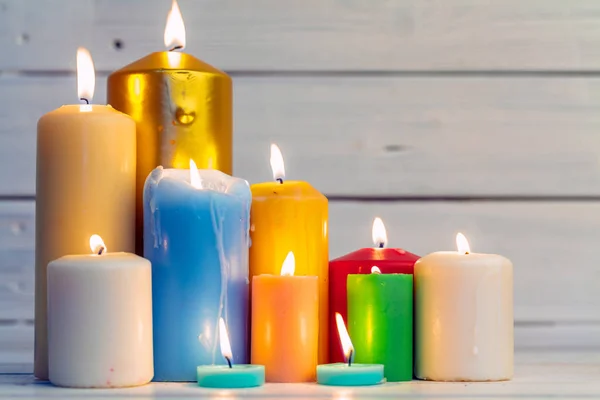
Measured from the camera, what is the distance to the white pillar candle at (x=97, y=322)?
59 centimetres

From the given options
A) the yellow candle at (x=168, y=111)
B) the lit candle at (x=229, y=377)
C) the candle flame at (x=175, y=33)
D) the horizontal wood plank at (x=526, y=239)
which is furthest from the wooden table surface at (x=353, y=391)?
the horizontal wood plank at (x=526, y=239)

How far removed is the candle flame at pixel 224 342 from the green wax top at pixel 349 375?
6 centimetres

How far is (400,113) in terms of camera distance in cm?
111

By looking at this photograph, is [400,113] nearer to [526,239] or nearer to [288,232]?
[526,239]

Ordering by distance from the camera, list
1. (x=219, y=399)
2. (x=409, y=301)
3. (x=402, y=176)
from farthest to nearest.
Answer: (x=402, y=176) → (x=409, y=301) → (x=219, y=399)

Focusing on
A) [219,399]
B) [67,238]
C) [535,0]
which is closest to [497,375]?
[219,399]

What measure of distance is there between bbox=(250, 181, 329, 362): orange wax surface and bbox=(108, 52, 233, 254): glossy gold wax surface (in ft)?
0.19

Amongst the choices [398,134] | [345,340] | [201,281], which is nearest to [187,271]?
[201,281]

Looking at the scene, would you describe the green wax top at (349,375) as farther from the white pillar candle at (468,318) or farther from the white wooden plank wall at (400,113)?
the white wooden plank wall at (400,113)

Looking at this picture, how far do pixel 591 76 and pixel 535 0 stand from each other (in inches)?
4.4

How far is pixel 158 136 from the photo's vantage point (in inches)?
26.9

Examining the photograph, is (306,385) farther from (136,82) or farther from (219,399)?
(136,82)

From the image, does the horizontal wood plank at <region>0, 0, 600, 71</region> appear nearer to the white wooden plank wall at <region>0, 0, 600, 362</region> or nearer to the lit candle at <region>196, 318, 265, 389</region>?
the white wooden plank wall at <region>0, 0, 600, 362</region>

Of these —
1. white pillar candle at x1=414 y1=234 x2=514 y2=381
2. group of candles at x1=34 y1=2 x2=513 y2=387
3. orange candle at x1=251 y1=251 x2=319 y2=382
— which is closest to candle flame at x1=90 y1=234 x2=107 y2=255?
group of candles at x1=34 y1=2 x2=513 y2=387
